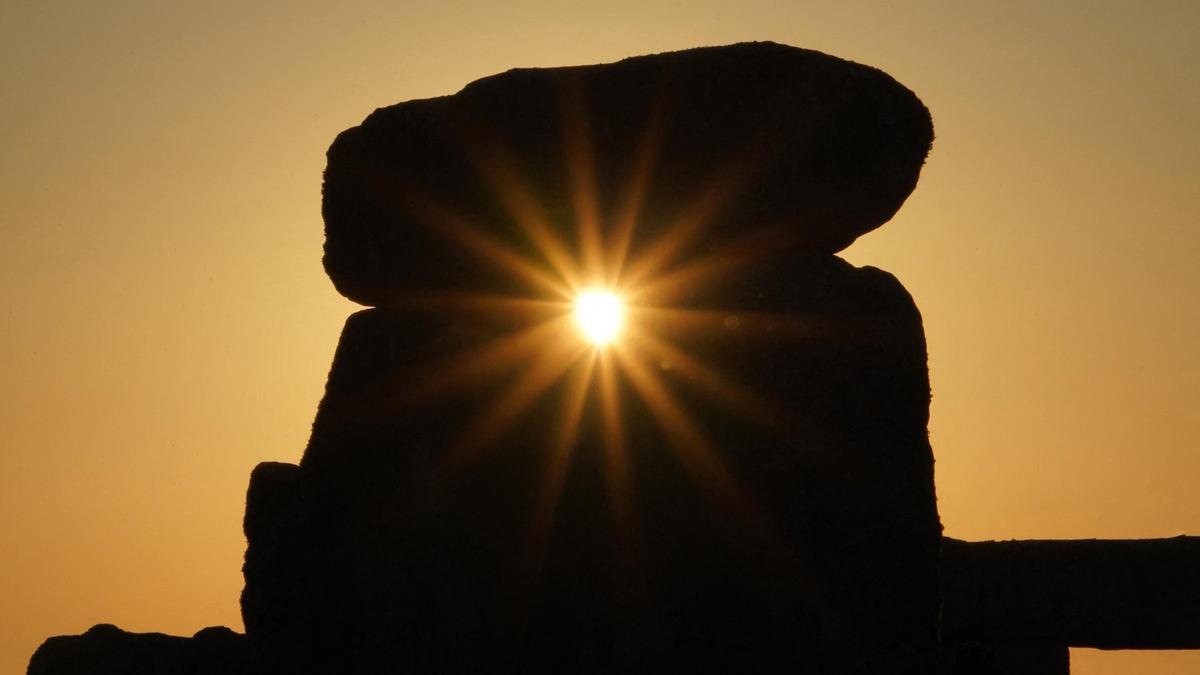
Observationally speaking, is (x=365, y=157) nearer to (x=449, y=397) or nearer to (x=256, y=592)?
(x=449, y=397)

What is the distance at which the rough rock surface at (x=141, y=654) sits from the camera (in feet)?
20.2

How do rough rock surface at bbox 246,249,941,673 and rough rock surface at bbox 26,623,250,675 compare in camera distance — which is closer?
rough rock surface at bbox 246,249,941,673

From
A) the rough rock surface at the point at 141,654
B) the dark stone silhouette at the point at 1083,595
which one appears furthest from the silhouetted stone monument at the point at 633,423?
the dark stone silhouette at the point at 1083,595

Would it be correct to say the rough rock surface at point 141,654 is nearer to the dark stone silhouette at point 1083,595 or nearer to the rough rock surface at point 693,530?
the rough rock surface at point 693,530

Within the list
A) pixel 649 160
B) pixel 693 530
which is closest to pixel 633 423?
pixel 693 530

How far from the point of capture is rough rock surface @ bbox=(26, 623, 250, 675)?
20.2ft

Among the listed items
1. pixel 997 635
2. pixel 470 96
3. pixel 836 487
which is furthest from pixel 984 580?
pixel 470 96

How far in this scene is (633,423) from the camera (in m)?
5.12

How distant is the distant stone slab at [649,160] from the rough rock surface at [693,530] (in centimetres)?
23

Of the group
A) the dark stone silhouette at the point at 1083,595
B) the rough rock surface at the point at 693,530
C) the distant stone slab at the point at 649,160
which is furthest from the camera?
the dark stone silhouette at the point at 1083,595

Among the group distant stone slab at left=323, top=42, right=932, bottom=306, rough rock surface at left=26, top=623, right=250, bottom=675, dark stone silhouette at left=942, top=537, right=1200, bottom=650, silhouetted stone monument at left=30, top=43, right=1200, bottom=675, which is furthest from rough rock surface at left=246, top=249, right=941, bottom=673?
dark stone silhouette at left=942, top=537, right=1200, bottom=650

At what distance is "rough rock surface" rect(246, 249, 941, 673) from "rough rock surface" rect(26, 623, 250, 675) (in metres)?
0.95

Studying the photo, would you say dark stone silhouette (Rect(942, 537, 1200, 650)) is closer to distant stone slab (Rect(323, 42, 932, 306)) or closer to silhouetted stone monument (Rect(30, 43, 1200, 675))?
silhouetted stone monument (Rect(30, 43, 1200, 675))

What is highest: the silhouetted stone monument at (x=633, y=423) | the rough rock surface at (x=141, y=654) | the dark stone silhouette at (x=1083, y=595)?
the dark stone silhouette at (x=1083, y=595)
